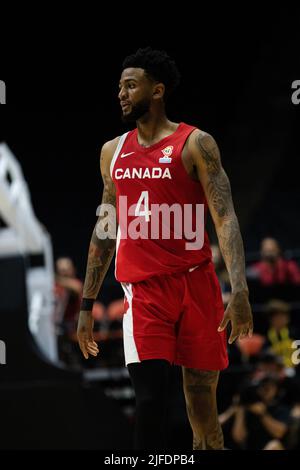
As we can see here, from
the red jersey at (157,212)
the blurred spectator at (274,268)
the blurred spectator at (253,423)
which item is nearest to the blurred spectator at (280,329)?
the blurred spectator at (274,268)

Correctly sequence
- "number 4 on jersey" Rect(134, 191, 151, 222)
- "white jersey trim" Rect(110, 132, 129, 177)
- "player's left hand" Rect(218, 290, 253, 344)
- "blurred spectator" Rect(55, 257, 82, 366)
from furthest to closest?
"blurred spectator" Rect(55, 257, 82, 366), "white jersey trim" Rect(110, 132, 129, 177), "number 4 on jersey" Rect(134, 191, 151, 222), "player's left hand" Rect(218, 290, 253, 344)

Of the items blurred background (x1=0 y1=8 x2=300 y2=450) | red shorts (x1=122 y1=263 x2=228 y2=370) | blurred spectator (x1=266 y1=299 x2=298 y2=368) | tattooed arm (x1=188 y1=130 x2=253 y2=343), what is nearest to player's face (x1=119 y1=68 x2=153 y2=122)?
tattooed arm (x1=188 y1=130 x2=253 y2=343)

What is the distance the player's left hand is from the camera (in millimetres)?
3527

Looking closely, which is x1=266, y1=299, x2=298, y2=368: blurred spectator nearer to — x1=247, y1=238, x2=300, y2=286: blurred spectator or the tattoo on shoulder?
x1=247, y1=238, x2=300, y2=286: blurred spectator

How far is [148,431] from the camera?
351cm

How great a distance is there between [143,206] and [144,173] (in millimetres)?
140

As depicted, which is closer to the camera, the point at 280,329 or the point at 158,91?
the point at 158,91

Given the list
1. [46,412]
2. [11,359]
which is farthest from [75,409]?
[11,359]

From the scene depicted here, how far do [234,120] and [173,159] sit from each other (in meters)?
9.67

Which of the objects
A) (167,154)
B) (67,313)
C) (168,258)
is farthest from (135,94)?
(67,313)

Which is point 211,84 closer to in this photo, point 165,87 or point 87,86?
point 87,86

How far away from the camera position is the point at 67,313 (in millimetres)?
8648

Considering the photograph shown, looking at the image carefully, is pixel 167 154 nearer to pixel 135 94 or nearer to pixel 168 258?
pixel 135 94

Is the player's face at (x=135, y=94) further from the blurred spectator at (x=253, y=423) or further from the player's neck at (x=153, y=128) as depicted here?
the blurred spectator at (x=253, y=423)
